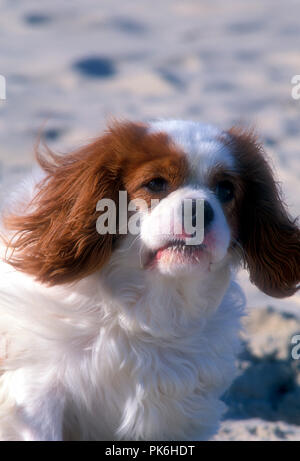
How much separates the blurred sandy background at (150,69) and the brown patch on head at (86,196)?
1681 millimetres

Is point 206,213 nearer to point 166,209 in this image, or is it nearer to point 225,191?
point 166,209

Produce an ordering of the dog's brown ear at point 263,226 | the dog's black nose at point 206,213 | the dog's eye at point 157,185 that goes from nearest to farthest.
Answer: the dog's black nose at point 206,213 → the dog's eye at point 157,185 → the dog's brown ear at point 263,226

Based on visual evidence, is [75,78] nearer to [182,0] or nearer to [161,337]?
[182,0]

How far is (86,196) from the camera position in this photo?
108 inches

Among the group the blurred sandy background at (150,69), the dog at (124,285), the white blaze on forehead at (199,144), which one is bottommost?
the dog at (124,285)

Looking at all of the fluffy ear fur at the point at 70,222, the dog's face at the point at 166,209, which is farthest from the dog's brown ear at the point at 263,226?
the fluffy ear fur at the point at 70,222

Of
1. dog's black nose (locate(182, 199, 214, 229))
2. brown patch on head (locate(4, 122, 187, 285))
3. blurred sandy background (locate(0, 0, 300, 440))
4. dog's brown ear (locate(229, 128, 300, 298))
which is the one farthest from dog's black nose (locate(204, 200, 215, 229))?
blurred sandy background (locate(0, 0, 300, 440))

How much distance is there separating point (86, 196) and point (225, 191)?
0.44 m

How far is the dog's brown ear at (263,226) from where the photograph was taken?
113 inches

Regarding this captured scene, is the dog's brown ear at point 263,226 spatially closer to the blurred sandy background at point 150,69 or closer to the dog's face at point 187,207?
the dog's face at point 187,207

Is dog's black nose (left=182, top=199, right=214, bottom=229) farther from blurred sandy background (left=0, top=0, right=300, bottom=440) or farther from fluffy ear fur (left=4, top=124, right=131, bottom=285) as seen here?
blurred sandy background (left=0, top=0, right=300, bottom=440)

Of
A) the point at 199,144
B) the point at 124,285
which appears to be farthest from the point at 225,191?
the point at 124,285
